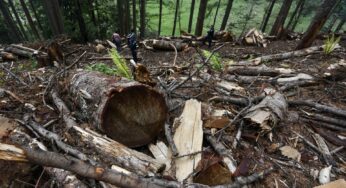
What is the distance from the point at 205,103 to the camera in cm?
428

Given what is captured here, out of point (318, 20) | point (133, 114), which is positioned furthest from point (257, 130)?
point (318, 20)

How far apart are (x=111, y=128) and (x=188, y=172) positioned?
1132 mm

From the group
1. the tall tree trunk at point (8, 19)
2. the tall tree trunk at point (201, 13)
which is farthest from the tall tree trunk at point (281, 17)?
the tall tree trunk at point (8, 19)

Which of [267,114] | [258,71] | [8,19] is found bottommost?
[8,19]

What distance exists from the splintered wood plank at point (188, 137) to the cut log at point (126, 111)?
326mm

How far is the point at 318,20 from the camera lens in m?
8.39

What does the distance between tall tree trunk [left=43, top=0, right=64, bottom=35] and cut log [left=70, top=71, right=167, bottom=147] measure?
10941 mm

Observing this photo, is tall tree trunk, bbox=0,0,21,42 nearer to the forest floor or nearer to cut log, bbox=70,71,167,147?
the forest floor

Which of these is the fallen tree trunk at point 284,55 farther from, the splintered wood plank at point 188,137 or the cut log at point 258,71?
the splintered wood plank at point 188,137

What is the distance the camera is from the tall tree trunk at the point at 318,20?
7871mm

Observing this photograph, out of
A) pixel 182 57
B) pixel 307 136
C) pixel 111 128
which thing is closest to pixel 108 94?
pixel 111 128

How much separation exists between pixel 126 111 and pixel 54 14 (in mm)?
11838

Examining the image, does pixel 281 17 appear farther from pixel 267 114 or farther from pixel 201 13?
pixel 267 114

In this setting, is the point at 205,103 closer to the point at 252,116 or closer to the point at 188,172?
the point at 252,116
